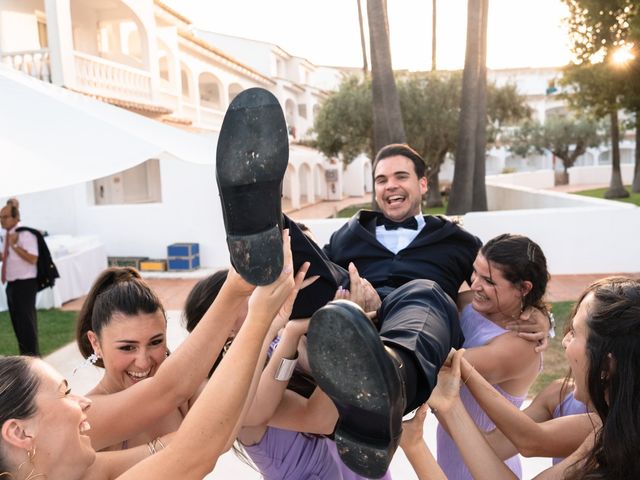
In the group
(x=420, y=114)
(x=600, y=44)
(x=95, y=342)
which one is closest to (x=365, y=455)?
(x=95, y=342)

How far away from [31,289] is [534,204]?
1238 cm

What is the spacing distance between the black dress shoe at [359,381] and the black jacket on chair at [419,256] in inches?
48.9

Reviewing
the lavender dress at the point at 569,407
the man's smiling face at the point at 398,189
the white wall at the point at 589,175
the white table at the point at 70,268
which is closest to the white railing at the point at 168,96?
the white table at the point at 70,268

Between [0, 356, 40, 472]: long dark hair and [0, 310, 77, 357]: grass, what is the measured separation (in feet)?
17.6

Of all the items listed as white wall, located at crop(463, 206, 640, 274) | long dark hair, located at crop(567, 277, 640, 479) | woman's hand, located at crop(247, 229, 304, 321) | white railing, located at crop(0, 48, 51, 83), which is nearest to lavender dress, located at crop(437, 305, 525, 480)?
long dark hair, located at crop(567, 277, 640, 479)

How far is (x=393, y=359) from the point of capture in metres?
1.37

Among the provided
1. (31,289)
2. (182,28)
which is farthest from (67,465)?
(182,28)

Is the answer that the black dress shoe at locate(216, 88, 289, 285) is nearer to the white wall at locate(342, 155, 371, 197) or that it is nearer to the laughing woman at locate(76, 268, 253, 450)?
the laughing woman at locate(76, 268, 253, 450)

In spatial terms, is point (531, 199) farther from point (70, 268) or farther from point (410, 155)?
point (410, 155)

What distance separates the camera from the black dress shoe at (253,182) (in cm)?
137

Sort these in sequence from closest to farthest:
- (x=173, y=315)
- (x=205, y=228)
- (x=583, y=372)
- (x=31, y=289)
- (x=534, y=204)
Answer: (x=583, y=372) → (x=31, y=289) → (x=173, y=315) → (x=205, y=228) → (x=534, y=204)

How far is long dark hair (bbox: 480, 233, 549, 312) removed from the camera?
2.37m

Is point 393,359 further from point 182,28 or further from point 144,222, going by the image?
point 182,28

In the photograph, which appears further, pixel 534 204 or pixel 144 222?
pixel 534 204
